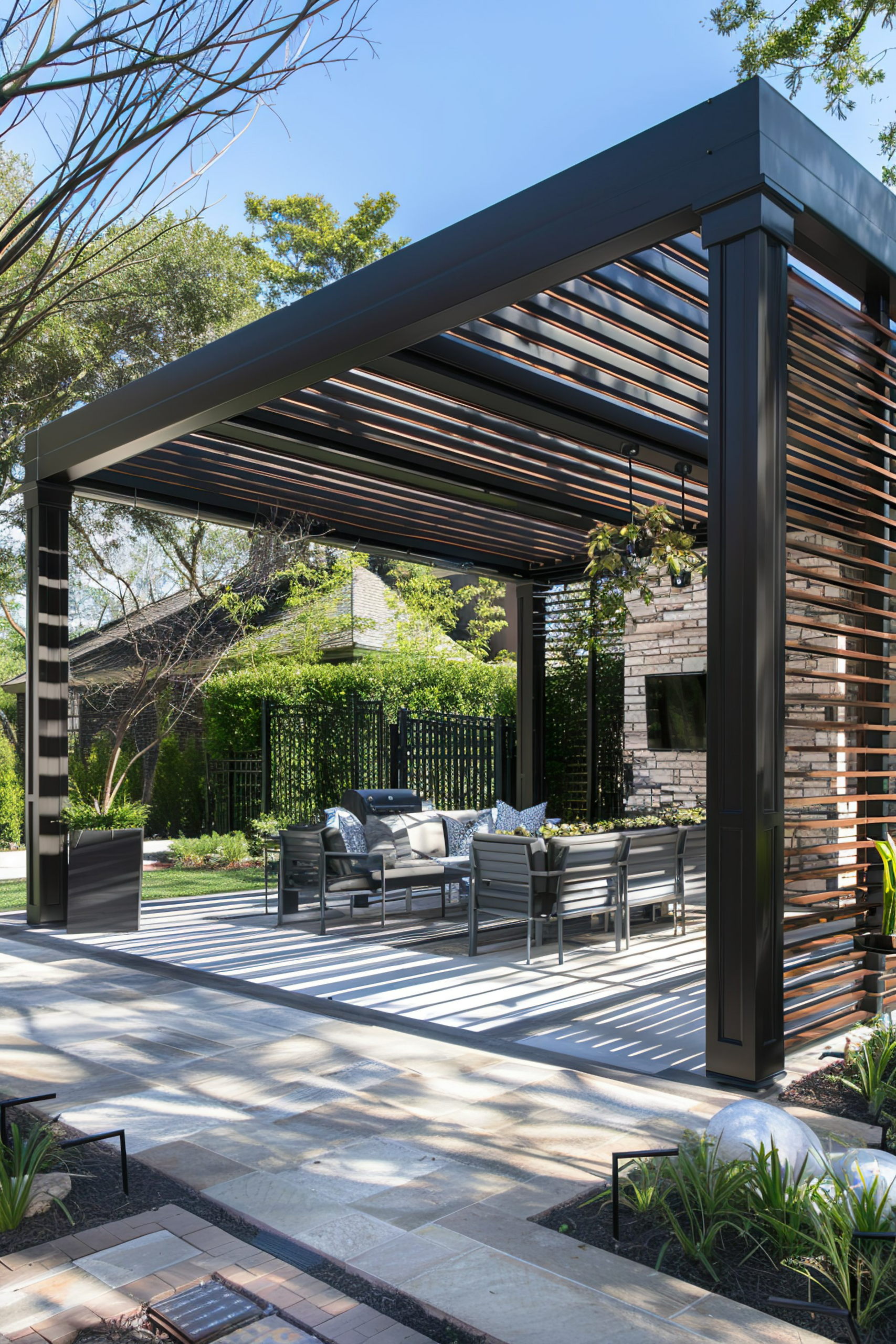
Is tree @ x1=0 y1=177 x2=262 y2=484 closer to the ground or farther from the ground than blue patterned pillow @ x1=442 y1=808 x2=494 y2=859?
farther from the ground

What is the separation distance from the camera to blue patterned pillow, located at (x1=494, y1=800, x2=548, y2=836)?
29.6 ft

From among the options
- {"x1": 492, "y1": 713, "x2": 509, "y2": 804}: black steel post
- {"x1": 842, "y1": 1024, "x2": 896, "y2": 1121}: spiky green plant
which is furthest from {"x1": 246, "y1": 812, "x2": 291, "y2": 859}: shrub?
{"x1": 842, "y1": 1024, "x2": 896, "y2": 1121}: spiky green plant

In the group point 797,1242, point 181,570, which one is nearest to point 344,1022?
point 797,1242

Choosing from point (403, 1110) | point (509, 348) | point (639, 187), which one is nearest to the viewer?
point (403, 1110)

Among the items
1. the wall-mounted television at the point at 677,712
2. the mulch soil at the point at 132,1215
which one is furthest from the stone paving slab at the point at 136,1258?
the wall-mounted television at the point at 677,712

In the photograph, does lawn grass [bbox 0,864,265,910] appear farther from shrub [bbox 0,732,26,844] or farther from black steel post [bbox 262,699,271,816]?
shrub [bbox 0,732,26,844]

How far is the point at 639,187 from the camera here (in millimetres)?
4320

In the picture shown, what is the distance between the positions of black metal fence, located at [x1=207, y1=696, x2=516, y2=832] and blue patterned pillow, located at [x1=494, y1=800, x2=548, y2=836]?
11.6 feet

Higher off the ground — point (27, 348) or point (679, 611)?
point (27, 348)

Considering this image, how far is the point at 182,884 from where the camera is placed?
11094 millimetres

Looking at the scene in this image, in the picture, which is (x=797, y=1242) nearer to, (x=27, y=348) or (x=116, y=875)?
(x=116, y=875)

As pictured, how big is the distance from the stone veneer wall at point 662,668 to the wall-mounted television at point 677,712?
136 mm

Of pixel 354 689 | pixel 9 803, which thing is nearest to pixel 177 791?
pixel 9 803

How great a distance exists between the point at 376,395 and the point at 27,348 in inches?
430
